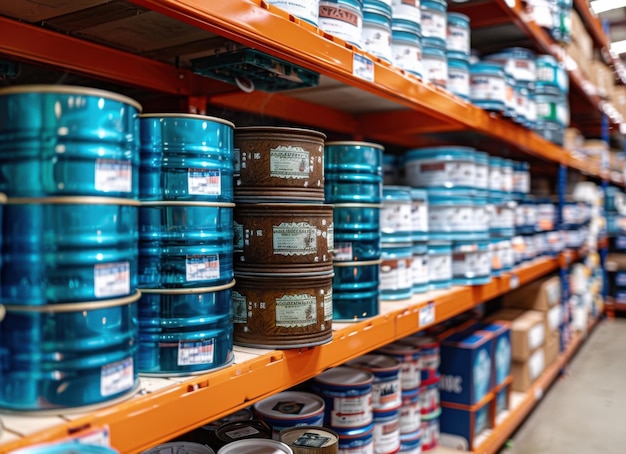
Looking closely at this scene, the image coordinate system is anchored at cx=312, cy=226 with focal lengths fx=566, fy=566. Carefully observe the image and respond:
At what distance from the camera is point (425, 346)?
2.26 m

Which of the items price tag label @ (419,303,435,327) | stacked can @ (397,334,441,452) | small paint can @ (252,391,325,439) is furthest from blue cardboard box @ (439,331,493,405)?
small paint can @ (252,391,325,439)

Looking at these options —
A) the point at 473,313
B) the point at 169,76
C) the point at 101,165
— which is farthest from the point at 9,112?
the point at 473,313

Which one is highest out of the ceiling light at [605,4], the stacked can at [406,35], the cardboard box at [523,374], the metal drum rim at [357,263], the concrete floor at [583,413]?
the ceiling light at [605,4]

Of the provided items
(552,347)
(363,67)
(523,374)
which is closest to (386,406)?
(363,67)

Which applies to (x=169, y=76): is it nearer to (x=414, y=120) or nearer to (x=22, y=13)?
(x=22, y=13)

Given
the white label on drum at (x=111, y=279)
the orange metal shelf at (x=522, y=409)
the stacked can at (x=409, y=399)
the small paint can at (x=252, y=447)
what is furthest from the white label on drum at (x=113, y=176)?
the orange metal shelf at (x=522, y=409)

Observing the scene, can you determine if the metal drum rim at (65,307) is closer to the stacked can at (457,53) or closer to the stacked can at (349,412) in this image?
the stacked can at (349,412)

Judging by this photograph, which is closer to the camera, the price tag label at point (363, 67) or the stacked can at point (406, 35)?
the price tag label at point (363, 67)

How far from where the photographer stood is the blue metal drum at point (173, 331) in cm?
103

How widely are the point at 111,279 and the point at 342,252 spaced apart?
809 millimetres

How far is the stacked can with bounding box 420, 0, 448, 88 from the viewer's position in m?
2.06

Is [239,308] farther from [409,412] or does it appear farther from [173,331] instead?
[409,412]

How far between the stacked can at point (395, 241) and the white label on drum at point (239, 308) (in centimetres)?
72

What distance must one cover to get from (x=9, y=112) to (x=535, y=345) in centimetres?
325
